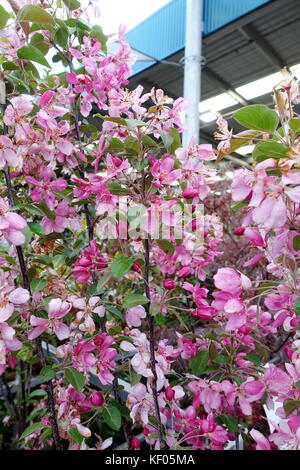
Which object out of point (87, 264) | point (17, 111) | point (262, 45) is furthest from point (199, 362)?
point (262, 45)

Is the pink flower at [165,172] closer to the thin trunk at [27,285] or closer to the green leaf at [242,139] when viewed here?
the green leaf at [242,139]

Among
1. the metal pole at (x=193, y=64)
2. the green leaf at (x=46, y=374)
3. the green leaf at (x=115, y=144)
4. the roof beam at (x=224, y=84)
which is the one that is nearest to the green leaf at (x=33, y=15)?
the green leaf at (x=115, y=144)

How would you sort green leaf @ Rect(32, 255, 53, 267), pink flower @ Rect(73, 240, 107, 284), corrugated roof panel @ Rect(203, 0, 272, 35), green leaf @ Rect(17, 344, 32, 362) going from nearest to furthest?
pink flower @ Rect(73, 240, 107, 284), green leaf @ Rect(32, 255, 53, 267), green leaf @ Rect(17, 344, 32, 362), corrugated roof panel @ Rect(203, 0, 272, 35)

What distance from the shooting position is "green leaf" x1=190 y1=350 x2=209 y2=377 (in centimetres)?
87

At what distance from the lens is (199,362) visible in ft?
2.87

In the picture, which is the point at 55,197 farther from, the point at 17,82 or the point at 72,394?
the point at 72,394

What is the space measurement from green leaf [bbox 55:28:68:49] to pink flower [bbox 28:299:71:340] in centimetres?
64

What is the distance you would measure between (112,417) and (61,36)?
3.00 feet

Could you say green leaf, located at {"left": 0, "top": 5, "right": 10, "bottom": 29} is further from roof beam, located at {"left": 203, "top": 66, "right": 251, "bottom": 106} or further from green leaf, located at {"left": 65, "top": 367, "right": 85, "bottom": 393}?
roof beam, located at {"left": 203, "top": 66, "right": 251, "bottom": 106}

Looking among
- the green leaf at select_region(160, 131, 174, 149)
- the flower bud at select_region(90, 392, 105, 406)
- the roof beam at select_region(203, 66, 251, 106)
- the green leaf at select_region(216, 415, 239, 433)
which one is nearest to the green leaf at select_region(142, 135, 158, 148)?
the green leaf at select_region(160, 131, 174, 149)

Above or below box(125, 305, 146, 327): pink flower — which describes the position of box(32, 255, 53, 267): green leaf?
above

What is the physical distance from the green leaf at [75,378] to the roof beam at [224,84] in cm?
437

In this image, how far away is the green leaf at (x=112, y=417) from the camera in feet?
2.58
